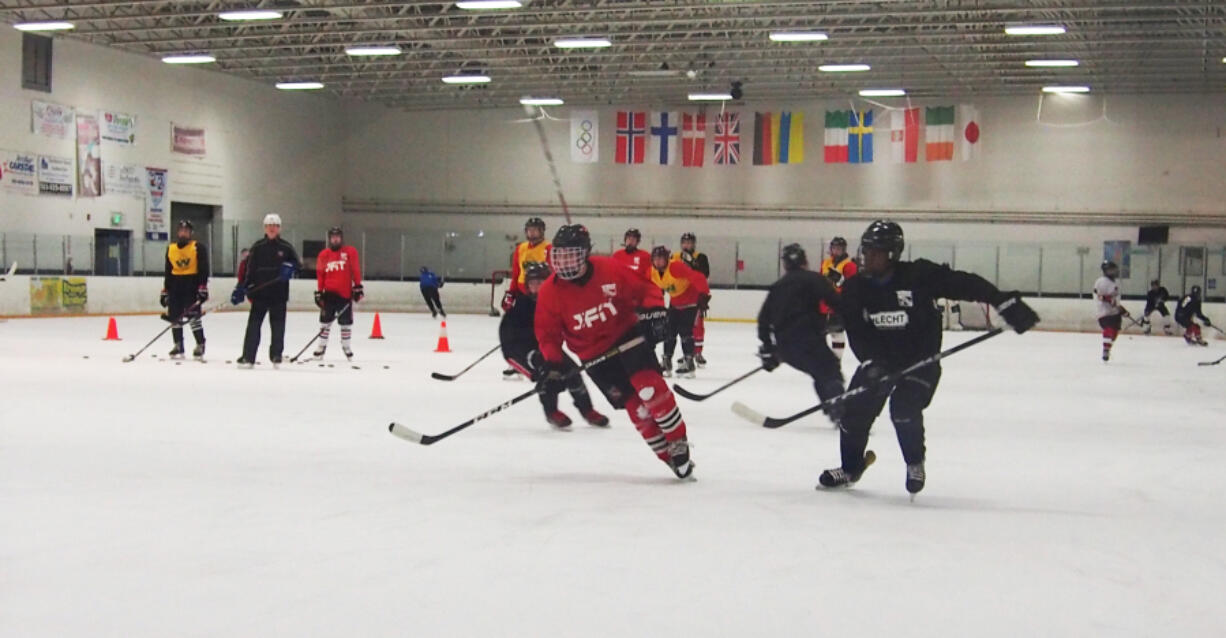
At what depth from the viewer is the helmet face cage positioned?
5.74 metres

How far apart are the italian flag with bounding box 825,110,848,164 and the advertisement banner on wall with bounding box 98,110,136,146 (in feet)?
50.0

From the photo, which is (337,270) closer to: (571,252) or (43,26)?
(571,252)

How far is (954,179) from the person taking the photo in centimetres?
2869

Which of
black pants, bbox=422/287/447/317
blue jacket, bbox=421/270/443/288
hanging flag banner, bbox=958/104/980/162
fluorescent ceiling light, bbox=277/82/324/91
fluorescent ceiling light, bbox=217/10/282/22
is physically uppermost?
fluorescent ceiling light, bbox=217/10/282/22

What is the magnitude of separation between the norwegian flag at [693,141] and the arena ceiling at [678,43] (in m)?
0.92

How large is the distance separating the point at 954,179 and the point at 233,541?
86.7ft

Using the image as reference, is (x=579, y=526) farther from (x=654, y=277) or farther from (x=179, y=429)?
(x=654, y=277)

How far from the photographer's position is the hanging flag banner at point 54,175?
77.3 ft

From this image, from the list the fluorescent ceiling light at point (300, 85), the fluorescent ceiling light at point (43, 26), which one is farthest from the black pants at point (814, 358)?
the fluorescent ceiling light at point (300, 85)

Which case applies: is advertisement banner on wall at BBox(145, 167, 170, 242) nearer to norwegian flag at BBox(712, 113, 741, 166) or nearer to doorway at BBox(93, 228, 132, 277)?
doorway at BBox(93, 228, 132, 277)

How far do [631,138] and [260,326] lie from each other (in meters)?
18.0

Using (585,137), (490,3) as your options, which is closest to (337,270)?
Answer: (490,3)

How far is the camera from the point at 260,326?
11.9 m

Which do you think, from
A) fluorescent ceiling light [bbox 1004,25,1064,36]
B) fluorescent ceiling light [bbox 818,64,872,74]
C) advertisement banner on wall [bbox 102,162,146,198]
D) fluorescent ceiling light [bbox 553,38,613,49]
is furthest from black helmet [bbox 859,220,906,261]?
advertisement banner on wall [bbox 102,162,146,198]
